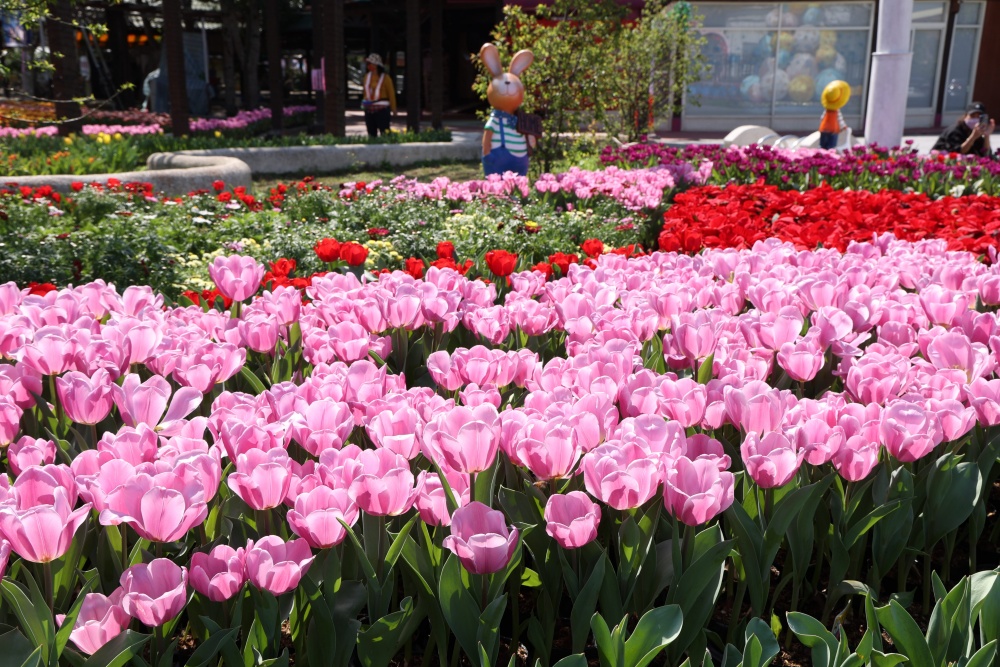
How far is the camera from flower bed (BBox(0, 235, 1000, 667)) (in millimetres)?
1161

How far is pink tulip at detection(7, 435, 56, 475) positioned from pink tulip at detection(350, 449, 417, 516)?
20.9 inches

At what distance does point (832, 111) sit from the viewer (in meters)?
13.6

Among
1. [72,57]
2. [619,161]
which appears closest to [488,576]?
[619,161]

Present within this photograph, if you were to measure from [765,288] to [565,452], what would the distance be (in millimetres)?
1230

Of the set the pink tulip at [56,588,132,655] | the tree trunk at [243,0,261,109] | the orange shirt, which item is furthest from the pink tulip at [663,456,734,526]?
the tree trunk at [243,0,261,109]

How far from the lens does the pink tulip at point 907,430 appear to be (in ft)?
4.78

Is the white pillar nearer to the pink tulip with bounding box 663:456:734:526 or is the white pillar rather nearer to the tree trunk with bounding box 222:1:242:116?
the pink tulip with bounding box 663:456:734:526

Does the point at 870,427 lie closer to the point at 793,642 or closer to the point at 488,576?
the point at 793,642

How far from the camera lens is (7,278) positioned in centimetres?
498

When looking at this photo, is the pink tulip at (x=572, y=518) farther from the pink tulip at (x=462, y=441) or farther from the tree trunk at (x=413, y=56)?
the tree trunk at (x=413, y=56)

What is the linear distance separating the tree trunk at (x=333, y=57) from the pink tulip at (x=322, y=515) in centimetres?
1413

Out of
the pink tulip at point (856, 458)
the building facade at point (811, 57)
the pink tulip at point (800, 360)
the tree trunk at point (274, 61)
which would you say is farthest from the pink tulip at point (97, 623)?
the building facade at point (811, 57)

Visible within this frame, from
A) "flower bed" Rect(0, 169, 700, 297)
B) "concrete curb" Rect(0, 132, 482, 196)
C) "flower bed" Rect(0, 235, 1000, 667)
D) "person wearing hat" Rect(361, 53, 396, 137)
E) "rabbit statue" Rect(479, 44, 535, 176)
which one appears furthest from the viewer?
"person wearing hat" Rect(361, 53, 396, 137)

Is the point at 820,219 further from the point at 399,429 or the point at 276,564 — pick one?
the point at 276,564
